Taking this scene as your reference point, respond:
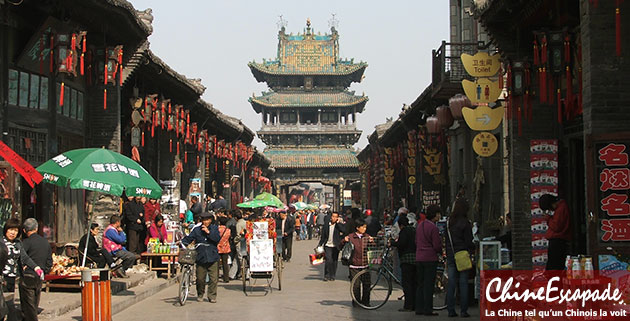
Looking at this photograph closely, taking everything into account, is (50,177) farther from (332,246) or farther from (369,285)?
(332,246)

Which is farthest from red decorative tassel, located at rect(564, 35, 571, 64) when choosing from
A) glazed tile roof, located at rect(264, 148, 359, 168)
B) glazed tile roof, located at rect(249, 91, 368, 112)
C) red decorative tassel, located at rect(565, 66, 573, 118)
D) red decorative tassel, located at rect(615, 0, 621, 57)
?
glazed tile roof, located at rect(249, 91, 368, 112)

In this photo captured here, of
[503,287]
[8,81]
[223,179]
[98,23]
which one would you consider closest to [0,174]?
[8,81]

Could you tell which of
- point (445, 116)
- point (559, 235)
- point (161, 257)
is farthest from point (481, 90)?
point (161, 257)

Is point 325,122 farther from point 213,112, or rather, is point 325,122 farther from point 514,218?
point 514,218

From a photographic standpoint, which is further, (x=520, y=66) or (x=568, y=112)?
(x=520, y=66)

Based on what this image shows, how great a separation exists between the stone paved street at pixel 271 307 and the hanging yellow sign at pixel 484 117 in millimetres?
3347

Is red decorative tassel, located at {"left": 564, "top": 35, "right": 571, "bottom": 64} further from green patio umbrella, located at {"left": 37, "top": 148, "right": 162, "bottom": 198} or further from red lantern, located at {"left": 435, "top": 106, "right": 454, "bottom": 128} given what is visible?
red lantern, located at {"left": 435, "top": 106, "right": 454, "bottom": 128}

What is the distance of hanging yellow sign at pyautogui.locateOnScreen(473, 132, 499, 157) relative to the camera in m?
Answer: 16.8

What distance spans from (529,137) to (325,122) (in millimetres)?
55710

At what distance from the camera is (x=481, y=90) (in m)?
15.0

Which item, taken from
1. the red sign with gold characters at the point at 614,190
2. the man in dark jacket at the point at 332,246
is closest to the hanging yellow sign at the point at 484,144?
the man in dark jacket at the point at 332,246

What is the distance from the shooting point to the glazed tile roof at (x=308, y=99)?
6800 centimetres

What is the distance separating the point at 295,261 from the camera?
26.0m

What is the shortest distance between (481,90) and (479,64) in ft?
1.47
